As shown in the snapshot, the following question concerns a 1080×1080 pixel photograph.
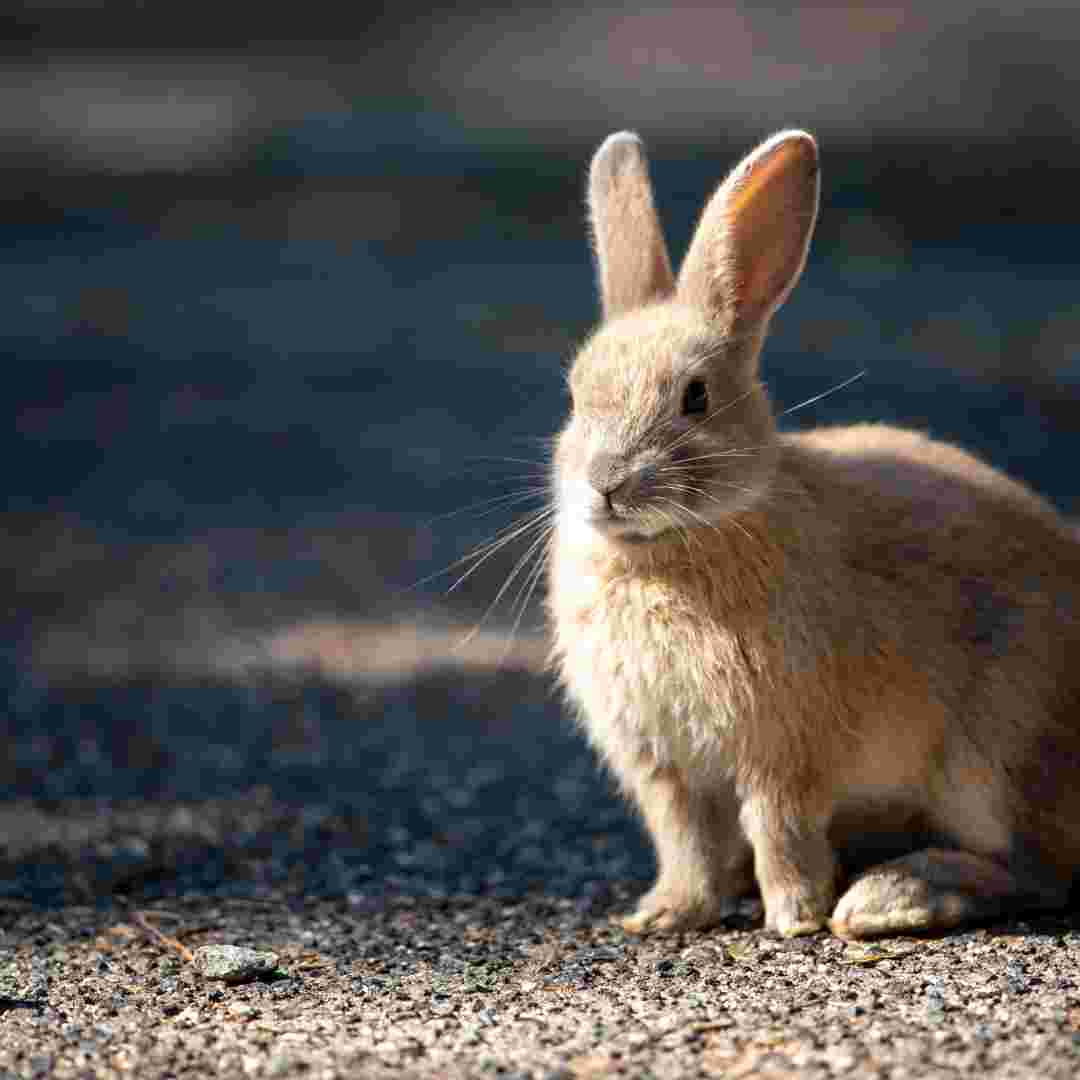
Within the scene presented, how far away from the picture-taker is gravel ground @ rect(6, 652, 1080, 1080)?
3832mm

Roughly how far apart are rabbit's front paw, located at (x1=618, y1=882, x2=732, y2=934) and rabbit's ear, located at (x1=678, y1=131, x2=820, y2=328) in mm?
1544

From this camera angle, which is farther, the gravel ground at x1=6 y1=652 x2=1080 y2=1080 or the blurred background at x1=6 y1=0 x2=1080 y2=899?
the blurred background at x1=6 y1=0 x2=1080 y2=899

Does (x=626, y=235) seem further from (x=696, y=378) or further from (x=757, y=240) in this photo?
(x=696, y=378)

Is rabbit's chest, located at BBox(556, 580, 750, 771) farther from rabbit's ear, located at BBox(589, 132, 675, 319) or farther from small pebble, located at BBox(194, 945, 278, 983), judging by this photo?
small pebble, located at BBox(194, 945, 278, 983)

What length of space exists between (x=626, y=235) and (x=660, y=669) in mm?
1235

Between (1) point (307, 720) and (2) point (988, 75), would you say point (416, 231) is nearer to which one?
(2) point (988, 75)

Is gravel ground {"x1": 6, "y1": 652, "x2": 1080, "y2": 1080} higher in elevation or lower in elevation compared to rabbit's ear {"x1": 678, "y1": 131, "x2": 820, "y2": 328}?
lower

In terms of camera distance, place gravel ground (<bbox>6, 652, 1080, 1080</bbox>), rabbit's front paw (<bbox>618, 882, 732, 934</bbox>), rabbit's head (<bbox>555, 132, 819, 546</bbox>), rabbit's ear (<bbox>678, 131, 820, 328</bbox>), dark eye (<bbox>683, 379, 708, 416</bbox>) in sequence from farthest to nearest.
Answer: rabbit's front paw (<bbox>618, 882, 732, 934</bbox>) → rabbit's ear (<bbox>678, 131, 820, 328</bbox>) → dark eye (<bbox>683, 379, 708, 416</bbox>) → rabbit's head (<bbox>555, 132, 819, 546</bbox>) → gravel ground (<bbox>6, 652, 1080, 1080</bbox>)

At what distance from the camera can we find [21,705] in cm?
716

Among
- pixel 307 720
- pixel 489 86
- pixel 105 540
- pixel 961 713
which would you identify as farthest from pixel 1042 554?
pixel 489 86

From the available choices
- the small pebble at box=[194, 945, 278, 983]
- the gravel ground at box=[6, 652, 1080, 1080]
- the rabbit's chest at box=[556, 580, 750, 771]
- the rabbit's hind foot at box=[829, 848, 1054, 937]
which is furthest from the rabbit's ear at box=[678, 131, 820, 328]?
the small pebble at box=[194, 945, 278, 983]

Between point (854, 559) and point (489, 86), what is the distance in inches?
649

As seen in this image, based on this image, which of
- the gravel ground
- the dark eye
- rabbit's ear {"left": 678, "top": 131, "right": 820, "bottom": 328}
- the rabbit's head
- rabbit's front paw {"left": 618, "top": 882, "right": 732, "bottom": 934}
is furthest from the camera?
rabbit's front paw {"left": 618, "top": 882, "right": 732, "bottom": 934}

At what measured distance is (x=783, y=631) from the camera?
449cm
